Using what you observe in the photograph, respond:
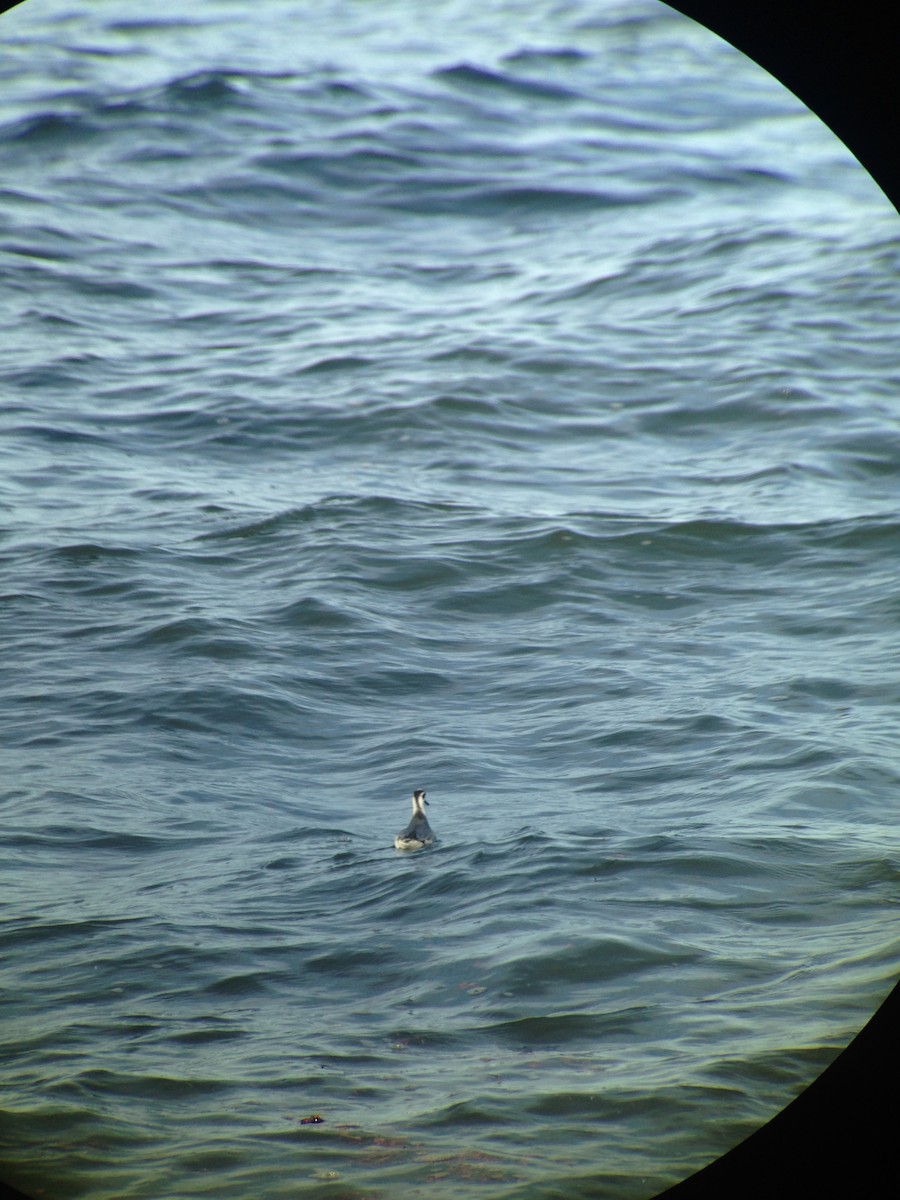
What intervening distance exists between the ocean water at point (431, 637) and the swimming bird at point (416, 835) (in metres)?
0.11

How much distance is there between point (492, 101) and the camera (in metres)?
19.1

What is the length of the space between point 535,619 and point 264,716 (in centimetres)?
207

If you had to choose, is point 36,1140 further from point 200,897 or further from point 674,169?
point 674,169

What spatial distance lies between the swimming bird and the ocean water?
4.4 inches

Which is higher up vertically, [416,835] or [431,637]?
[416,835]

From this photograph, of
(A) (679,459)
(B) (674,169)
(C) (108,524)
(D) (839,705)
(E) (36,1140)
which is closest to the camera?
(E) (36,1140)

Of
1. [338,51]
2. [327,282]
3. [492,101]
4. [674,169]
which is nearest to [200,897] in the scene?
[327,282]

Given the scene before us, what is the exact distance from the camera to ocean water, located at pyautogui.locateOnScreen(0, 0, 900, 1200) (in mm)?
3783

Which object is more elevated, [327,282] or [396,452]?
[327,282]

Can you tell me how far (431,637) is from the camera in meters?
7.83

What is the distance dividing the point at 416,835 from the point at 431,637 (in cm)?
278

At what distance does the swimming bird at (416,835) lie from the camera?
5133 millimetres

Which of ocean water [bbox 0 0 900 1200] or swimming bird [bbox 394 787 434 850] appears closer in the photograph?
ocean water [bbox 0 0 900 1200]

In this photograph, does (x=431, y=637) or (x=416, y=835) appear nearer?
(x=416, y=835)
